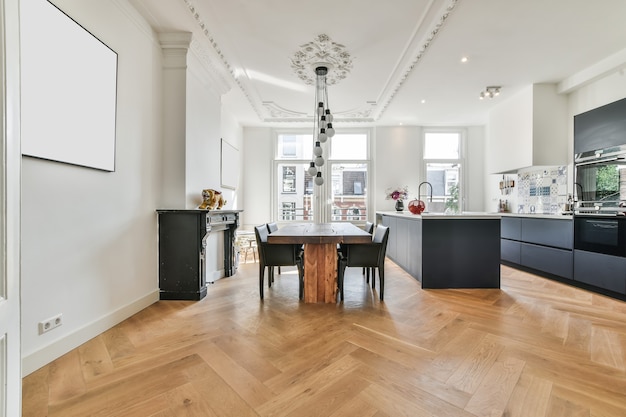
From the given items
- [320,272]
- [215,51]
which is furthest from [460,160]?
[215,51]

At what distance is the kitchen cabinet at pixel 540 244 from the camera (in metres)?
3.78

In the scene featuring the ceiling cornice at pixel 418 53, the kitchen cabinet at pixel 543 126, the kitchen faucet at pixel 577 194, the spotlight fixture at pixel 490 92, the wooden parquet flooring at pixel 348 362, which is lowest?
the wooden parquet flooring at pixel 348 362

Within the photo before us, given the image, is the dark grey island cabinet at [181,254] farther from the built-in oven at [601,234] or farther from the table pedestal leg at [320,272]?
the built-in oven at [601,234]

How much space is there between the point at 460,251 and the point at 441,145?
13.2 feet

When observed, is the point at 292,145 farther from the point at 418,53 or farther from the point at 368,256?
the point at 368,256

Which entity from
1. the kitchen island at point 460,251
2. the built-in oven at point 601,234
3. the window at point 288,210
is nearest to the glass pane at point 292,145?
the window at point 288,210

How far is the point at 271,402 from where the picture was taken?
4.82 feet

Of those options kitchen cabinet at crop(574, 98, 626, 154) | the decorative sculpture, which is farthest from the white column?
kitchen cabinet at crop(574, 98, 626, 154)

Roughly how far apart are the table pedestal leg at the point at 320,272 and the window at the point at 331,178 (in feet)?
12.3

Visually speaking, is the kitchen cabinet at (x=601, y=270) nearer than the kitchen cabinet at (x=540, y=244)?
Yes

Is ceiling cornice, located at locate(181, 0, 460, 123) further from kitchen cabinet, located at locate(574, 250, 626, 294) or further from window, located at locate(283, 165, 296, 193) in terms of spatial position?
kitchen cabinet, located at locate(574, 250, 626, 294)

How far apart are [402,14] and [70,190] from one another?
10.6ft

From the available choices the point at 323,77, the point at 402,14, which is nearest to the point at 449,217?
the point at 402,14

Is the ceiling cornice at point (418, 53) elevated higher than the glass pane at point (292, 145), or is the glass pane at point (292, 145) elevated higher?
the ceiling cornice at point (418, 53)
